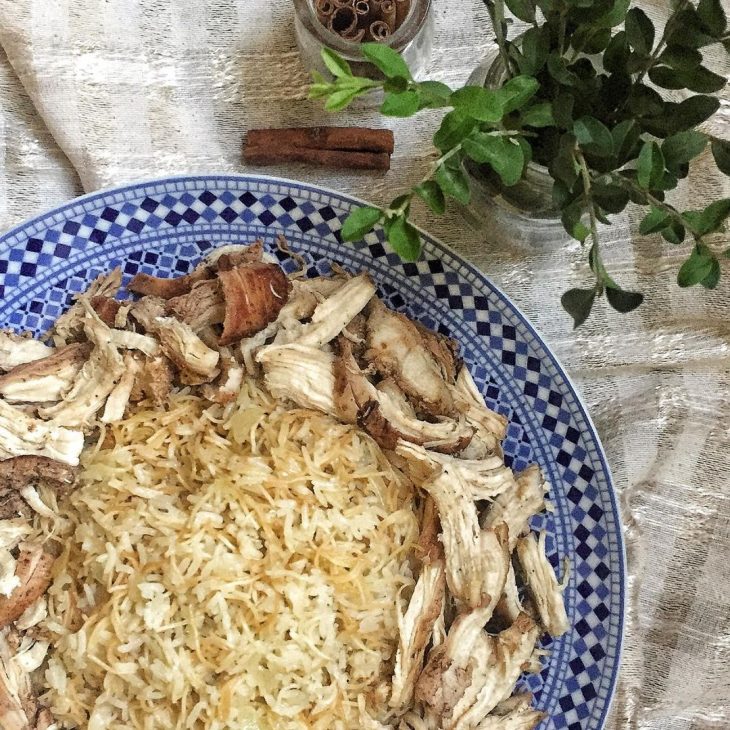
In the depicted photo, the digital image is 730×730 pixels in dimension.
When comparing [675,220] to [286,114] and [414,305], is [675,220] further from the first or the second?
[286,114]

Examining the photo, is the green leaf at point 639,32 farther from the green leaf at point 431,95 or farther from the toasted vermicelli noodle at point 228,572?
the toasted vermicelli noodle at point 228,572

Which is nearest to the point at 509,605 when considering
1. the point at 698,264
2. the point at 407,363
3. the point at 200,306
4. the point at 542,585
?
the point at 542,585

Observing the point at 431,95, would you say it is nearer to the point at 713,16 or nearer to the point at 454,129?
the point at 454,129

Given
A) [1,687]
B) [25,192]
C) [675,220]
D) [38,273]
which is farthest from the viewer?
[25,192]

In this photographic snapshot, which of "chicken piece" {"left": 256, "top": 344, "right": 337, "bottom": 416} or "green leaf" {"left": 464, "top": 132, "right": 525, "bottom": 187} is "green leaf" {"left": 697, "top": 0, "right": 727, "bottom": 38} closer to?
"green leaf" {"left": 464, "top": 132, "right": 525, "bottom": 187}

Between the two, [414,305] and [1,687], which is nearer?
[1,687]

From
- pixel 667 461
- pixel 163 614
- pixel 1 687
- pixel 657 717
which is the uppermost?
pixel 163 614

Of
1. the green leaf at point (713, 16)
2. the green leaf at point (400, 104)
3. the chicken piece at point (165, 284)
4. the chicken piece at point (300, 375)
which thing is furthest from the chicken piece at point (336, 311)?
the green leaf at point (713, 16)

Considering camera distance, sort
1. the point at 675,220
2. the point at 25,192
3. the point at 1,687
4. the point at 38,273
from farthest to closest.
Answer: the point at 25,192 < the point at 38,273 < the point at 1,687 < the point at 675,220

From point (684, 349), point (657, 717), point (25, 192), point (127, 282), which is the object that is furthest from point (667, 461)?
point (25, 192)
